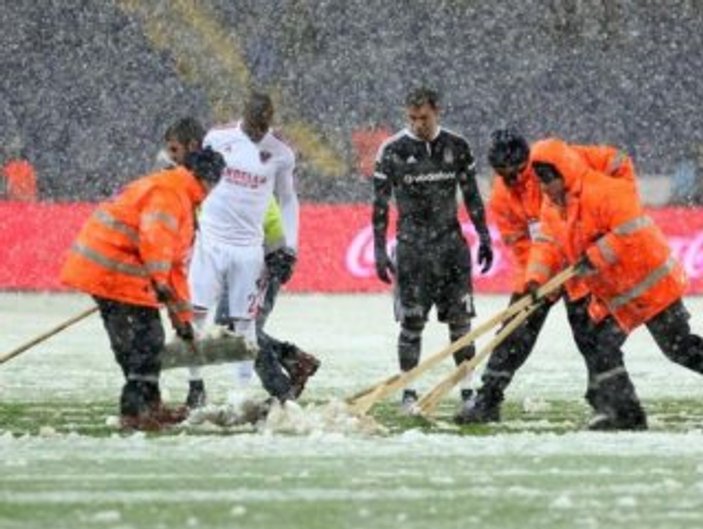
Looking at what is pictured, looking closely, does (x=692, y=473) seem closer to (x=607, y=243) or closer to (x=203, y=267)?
(x=607, y=243)

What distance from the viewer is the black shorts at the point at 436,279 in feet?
44.5

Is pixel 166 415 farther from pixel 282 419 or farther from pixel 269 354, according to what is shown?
pixel 269 354

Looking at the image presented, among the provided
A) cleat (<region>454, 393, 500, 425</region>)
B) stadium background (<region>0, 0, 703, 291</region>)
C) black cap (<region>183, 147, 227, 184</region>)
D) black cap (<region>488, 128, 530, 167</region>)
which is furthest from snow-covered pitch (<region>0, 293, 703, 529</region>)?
stadium background (<region>0, 0, 703, 291</region>)

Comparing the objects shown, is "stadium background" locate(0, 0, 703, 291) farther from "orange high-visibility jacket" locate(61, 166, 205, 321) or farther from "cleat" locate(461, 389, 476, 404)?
"orange high-visibility jacket" locate(61, 166, 205, 321)

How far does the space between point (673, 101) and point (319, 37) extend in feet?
18.0

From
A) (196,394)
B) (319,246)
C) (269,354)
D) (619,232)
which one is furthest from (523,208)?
(319,246)

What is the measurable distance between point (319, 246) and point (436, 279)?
15492mm

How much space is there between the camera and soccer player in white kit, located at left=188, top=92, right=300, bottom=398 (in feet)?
43.3

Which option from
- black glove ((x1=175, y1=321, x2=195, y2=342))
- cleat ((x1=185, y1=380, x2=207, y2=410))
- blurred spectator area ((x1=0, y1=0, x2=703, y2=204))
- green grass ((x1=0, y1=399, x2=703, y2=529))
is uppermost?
blurred spectator area ((x1=0, y1=0, x2=703, y2=204))

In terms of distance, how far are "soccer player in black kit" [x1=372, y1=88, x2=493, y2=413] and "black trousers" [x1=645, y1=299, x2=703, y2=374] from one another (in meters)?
2.27

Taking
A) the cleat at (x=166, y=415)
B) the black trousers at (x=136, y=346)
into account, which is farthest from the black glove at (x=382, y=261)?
the black trousers at (x=136, y=346)

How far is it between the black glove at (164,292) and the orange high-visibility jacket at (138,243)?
26mm

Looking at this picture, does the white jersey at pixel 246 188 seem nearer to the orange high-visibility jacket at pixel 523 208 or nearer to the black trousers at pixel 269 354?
the black trousers at pixel 269 354

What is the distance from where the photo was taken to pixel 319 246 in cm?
2906
